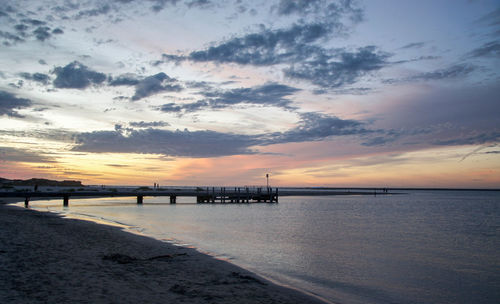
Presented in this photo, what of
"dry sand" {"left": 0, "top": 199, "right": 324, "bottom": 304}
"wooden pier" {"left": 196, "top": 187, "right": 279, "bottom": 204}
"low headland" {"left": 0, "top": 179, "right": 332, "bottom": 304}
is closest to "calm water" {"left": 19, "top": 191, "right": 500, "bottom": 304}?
"low headland" {"left": 0, "top": 179, "right": 332, "bottom": 304}

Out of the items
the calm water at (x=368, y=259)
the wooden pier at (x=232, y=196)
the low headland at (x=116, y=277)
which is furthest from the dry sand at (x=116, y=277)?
the wooden pier at (x=232, y=196)

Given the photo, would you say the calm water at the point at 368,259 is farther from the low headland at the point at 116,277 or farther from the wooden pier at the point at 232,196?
the wooden pier at the point at 232,196

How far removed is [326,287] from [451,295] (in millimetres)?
4416

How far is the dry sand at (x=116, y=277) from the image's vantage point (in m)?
8.48

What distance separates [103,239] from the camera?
18.8m

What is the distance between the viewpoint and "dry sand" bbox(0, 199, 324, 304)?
8477mm

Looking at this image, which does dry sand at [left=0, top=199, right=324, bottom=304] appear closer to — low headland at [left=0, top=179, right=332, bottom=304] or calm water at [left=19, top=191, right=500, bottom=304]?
low headland at [left=0, top=179, right=332, bottom=304]

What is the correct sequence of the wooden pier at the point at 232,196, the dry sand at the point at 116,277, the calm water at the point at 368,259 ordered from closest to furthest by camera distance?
the dry sand at the point at 116,277
the calm water at the point at 368,259
the wooden pier at the point at 232,196

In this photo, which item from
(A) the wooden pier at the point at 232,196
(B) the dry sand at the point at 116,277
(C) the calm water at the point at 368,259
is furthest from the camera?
(A) the wooden pier at the point at 232,196

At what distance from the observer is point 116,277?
34.2 feet

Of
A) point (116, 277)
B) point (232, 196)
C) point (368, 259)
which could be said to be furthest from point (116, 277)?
point (232, 196)

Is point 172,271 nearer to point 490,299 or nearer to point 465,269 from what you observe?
point 490,299

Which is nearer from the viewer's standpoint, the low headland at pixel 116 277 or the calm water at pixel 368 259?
the low headland at pixel 116 277

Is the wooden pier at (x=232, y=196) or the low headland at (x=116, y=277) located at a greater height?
the wooden pier at (x=232, y=196)
